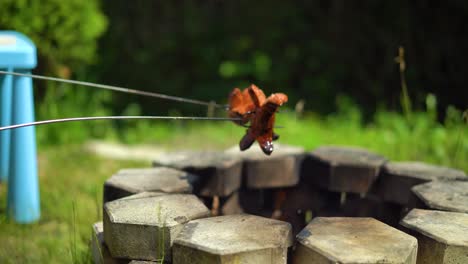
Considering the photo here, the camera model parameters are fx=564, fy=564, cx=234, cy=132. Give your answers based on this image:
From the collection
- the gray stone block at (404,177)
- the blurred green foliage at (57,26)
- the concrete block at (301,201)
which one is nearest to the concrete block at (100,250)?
the concrete block at (301,201)

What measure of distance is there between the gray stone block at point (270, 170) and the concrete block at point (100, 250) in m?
0.70

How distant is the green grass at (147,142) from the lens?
8.41ft

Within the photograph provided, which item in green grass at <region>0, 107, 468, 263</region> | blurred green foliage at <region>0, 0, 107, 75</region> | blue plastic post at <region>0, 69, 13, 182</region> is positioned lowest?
green grass at <region>0, 107, 468, 263</region>

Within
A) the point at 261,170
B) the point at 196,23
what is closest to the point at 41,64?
the point at 196,23

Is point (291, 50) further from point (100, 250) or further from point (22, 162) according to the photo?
point (100, 250)

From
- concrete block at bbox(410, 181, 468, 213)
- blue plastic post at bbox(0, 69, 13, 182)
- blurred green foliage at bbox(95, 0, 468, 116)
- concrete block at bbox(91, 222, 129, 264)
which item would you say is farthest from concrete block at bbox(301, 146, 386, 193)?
blurred green foliage at bbox(95, 0, 468, 116)

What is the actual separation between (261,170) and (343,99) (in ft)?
9.70

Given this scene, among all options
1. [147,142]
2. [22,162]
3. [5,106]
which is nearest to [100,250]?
[22,162]

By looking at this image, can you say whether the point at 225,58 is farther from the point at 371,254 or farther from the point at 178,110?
the point at 371,254

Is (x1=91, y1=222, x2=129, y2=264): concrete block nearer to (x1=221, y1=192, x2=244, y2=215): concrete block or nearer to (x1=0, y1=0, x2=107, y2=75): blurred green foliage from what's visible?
(x1=221, y1=192, x2=244, y2=215): concrete block

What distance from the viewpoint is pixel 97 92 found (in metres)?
5.11

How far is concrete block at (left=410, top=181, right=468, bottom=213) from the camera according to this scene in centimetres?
195

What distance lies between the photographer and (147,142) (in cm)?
454

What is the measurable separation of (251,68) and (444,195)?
3.80m
